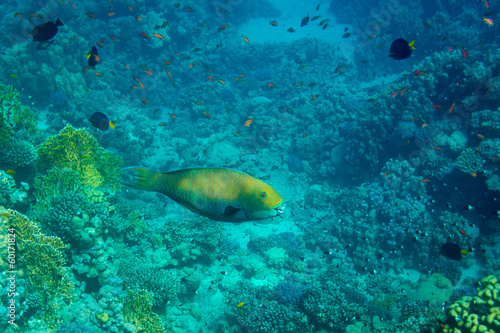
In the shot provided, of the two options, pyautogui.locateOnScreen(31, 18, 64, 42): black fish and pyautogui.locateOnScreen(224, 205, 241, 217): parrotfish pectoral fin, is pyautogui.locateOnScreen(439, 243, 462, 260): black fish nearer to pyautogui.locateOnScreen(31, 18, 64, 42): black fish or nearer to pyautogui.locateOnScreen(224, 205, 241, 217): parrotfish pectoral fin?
pyautogui.locateOnScreen(224, 205, 241, 217): parrotfish pectoral fin

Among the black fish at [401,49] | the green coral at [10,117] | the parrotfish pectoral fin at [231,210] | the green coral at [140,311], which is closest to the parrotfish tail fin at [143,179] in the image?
the parrotfish pectoral fin at [231,210]

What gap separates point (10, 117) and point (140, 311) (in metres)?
6.30

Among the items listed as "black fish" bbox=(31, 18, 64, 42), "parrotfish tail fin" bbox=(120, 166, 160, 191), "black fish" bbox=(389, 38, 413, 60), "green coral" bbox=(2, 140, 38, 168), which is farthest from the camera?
"green coral" bbox=(2, 140, 38, 168)

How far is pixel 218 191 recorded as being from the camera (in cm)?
182

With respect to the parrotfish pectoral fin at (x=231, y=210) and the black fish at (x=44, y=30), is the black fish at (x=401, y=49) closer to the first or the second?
the parrotfish pectoral fin at (x=231, y=210)

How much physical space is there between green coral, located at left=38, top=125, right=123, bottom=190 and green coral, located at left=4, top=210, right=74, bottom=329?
68.8 inches

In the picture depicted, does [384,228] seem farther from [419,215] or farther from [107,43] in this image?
[107,43]

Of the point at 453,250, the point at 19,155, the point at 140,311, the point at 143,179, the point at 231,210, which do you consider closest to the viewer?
the point at 231,210

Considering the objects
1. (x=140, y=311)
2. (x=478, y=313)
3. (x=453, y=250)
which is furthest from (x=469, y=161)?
(x=140, y=311)

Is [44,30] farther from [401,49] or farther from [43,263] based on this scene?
[401,49]

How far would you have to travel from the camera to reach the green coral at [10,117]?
601cm

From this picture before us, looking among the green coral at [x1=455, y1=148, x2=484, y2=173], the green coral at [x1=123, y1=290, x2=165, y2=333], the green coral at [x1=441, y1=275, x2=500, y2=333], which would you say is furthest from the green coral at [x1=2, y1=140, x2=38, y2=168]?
the green coral at [x1=455, y1=148, x2=484, y2=173]

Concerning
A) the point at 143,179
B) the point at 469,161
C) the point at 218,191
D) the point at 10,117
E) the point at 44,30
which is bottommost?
the point at 143,179

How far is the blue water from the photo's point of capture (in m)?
5.28
